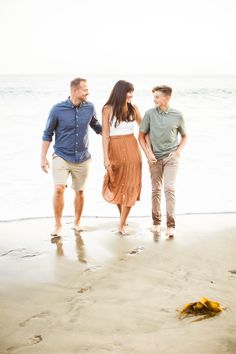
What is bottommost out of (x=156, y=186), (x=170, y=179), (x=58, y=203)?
(x=58, y=203)

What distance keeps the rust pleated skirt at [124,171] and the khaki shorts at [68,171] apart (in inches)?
11.7

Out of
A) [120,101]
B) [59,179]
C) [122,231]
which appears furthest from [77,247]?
[120,101]

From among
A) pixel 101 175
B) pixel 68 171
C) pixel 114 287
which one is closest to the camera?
pixel 114 287

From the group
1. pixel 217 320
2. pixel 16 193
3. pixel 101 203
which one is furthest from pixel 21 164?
pixel 217 320

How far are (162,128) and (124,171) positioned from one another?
2.25 ft

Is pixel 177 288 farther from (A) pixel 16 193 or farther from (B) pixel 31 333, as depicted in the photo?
(A) pixel 16 193

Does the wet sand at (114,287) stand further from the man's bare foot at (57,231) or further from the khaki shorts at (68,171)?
the khaki shorts at (68,171)

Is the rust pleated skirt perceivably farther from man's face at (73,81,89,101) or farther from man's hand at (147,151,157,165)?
man's face at (73,81,89,101)

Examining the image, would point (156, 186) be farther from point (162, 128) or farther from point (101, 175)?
point (101, 175)

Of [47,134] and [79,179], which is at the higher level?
[47,134]

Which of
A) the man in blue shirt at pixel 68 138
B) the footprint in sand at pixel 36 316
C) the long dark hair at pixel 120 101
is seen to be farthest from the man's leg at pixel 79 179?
the footprint in sand at pixel 36 316

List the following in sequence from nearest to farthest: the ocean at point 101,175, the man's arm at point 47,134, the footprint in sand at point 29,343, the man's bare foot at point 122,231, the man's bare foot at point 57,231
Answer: the footprint in sand at point 29,343
the man's arm at point 47,134
the man's bare foot at point 57,231
the man's bare foot at point 122,231
the ocean at point 101,175

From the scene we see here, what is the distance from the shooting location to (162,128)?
5156 millimetres

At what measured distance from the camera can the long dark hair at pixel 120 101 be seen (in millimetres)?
5059
